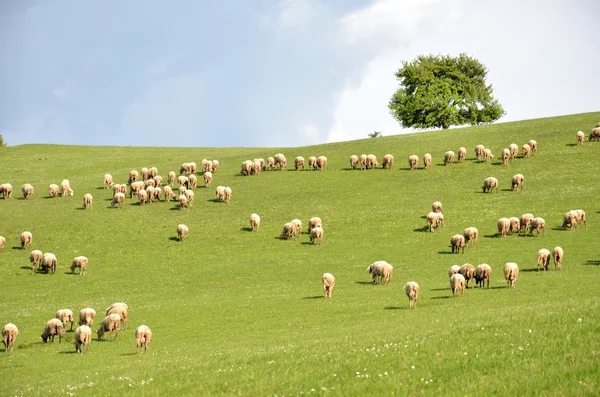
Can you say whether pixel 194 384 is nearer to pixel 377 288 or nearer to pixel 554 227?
pixel 377 288

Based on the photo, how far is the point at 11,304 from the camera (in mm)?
42344

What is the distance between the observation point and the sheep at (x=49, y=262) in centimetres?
4844

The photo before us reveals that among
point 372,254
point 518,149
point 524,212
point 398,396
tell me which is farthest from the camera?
point 518,149

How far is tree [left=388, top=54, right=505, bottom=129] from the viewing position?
116 meters

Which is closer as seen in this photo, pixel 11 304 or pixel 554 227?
pixel 11 304

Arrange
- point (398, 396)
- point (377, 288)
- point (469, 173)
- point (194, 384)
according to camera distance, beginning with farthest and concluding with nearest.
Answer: point (469, 173)
point (377, 288)
point (194, 384)
point (398, 396)

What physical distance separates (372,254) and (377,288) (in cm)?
940

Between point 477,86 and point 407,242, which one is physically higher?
point 477,86

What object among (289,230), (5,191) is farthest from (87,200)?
(289,230)

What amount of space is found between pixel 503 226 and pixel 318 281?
14.8 meters

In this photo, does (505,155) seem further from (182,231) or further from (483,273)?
(483,273)

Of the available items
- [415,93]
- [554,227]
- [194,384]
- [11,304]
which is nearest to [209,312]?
[11,304]

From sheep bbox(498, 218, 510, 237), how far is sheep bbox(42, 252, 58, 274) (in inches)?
1164

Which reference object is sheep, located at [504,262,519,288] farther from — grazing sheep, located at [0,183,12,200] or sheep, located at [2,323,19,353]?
grazing sheep, located at [0,183,12,200]
